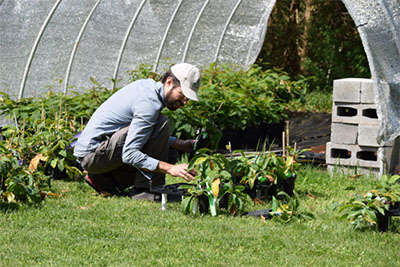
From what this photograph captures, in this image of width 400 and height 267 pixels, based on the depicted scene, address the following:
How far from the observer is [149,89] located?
4.95 metres

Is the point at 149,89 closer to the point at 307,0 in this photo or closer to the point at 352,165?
the point at 352,165

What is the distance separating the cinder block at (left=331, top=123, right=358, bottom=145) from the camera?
6.56m

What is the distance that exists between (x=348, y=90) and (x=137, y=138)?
266 cm

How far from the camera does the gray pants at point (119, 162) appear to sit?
498cm

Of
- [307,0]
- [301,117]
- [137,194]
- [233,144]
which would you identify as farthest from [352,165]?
[307,0]

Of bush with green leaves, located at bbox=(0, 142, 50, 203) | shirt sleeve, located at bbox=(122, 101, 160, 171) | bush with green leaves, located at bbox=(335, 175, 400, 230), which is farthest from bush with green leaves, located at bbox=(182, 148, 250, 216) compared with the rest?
bush with green leaves, located at bbox=(0, 142, 50, 203)

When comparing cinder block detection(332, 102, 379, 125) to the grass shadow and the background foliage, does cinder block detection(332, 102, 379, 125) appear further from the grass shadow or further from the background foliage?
the background foliage

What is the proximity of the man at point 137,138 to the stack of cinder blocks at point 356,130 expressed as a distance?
192cm

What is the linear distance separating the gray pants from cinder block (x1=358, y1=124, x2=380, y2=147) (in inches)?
88.1

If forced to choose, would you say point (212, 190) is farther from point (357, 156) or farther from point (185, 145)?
point (357, 156)

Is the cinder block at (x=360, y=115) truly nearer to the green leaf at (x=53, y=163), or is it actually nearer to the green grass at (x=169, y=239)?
the green grass at (x=169, y=239)

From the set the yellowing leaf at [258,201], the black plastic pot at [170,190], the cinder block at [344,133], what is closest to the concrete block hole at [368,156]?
the cinder block at [344,133]

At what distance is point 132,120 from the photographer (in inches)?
192

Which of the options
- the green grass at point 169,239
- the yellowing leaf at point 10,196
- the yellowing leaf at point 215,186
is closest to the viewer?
the green grass at point 169,239
